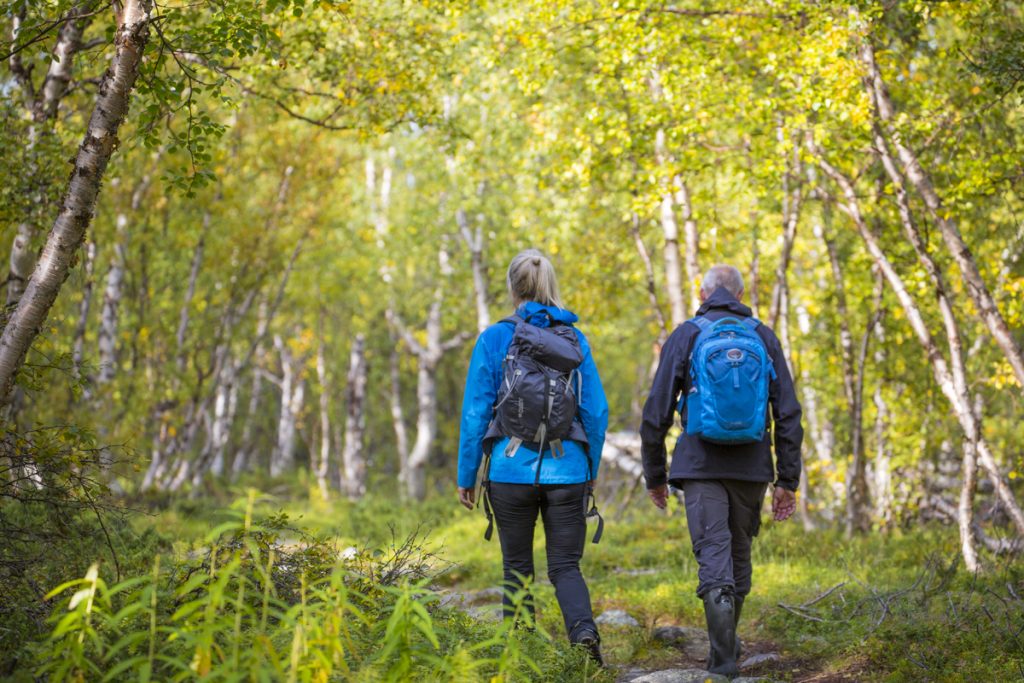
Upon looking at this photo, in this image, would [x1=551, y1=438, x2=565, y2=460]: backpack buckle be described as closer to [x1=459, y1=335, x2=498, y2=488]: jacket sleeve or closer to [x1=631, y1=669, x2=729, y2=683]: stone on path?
[x1=459, y1=335, x2=498, y2=488]: jacket sleeve

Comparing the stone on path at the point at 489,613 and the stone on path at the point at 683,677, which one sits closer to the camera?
the stone on path at the point at 683,677

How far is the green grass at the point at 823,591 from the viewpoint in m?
5.65

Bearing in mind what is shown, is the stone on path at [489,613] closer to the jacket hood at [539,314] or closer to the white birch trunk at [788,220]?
the jacket hood at [539,314]

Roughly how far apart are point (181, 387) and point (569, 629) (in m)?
13.8

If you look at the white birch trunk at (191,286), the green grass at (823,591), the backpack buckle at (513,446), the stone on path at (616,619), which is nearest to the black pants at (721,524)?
the green grass at (823,591)

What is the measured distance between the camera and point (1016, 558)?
880 centimetres

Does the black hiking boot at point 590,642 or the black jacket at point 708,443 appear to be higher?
the black jacket at point 708,443

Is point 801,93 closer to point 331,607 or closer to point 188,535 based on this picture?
point 331,607

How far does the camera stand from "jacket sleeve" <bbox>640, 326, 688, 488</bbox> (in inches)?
226

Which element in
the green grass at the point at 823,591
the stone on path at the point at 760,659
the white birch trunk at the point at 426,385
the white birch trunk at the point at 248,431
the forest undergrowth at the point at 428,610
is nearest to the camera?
the forest undergrowth at the point at 428,610

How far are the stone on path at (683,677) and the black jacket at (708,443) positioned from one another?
1.10 m

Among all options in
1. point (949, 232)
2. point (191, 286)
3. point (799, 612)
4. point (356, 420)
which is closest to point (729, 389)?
point (799, 612)

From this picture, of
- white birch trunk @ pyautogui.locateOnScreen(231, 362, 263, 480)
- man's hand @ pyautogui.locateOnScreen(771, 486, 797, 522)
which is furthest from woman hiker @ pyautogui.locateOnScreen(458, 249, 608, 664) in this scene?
white birch trunk @ pyautogui.locateOnScreen(231, 362, 263, 480)

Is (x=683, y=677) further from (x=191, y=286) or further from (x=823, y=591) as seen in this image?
(x=191, y=286)
